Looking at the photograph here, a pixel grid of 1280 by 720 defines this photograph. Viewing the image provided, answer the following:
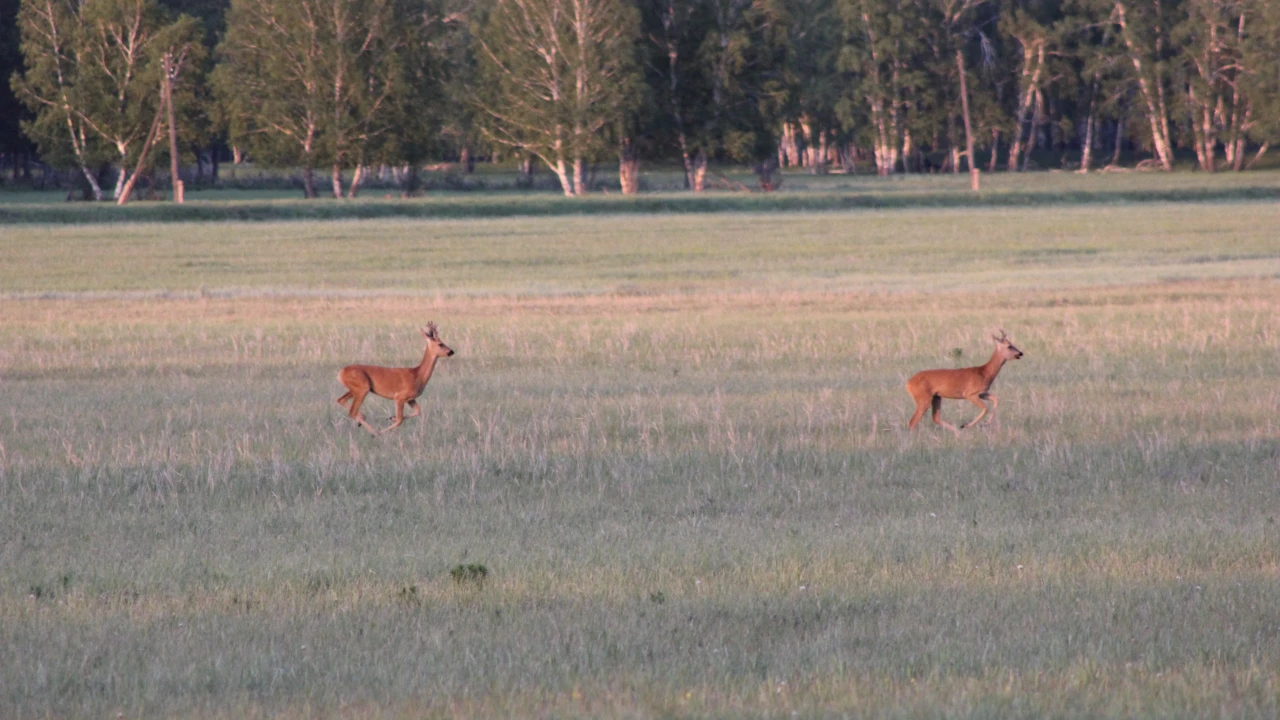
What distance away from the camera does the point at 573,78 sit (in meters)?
76.6

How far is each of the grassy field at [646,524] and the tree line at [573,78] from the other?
2157 inches

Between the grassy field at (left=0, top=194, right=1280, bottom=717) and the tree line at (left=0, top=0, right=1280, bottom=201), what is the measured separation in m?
54.8

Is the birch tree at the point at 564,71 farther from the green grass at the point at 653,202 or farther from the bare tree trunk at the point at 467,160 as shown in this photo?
the bare tree trunk at the point at 467,160

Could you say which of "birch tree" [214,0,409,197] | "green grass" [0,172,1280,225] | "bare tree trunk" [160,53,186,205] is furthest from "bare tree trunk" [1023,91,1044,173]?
"bare tree trunk" [160,53,186,205]

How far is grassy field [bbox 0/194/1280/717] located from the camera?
6012 millimetres

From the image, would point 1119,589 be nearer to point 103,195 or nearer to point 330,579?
point 330,579

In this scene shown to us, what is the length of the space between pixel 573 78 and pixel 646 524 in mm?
69310

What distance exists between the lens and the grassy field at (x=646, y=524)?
6.01 m

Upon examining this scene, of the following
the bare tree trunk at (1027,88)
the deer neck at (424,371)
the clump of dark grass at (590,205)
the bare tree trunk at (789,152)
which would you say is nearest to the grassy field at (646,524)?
the deer neck at (424,371)

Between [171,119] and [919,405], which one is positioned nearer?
[919,405]

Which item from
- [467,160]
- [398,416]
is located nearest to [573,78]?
[467,160]

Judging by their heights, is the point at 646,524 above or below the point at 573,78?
below

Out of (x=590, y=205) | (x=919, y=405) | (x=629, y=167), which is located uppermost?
(x=629, y=167)

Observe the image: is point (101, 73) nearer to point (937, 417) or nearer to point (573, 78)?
point (573, 78)
